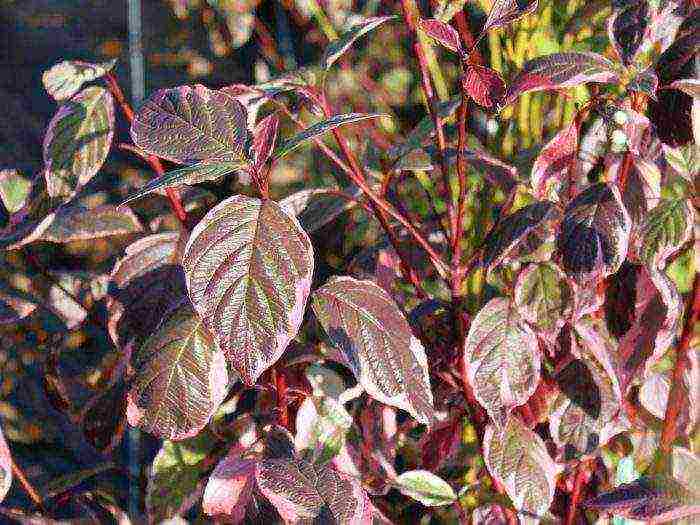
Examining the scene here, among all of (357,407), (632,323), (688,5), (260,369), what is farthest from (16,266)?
(688,5)

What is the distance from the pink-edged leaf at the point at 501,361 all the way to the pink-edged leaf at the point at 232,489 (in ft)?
0.93

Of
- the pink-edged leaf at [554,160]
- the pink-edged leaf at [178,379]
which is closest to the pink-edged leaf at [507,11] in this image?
the pink-edged leaf at [554,160]

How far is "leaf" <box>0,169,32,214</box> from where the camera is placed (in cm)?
122

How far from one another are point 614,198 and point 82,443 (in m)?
1.25

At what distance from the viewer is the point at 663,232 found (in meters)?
0.91

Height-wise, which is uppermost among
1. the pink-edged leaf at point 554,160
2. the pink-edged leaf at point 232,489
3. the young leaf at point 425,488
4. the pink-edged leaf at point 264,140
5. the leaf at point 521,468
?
the pink-edged leaf at point 264,140

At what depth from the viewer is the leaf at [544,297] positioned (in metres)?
0.93

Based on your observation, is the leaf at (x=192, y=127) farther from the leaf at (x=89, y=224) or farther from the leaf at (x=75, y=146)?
the leaf at (x=89, y=224)

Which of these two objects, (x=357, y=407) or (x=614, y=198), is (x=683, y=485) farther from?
(x=357, y=407)

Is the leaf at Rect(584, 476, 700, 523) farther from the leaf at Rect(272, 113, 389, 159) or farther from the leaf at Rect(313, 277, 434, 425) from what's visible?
the leaf at Rect(272, 113, 389, 159)

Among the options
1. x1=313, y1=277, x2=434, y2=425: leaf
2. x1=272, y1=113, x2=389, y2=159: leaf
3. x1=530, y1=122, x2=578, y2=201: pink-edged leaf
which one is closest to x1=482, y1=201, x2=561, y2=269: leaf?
x1=530, y1=122, x2=578, y2=201: pink-edged leaf

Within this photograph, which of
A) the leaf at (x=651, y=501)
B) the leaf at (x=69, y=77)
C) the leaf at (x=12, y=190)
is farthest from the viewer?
the leaf at (x=12, y=190)

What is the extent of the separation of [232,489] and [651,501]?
47 centimetres

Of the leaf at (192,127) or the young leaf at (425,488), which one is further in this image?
the young leaf at (425,488)
